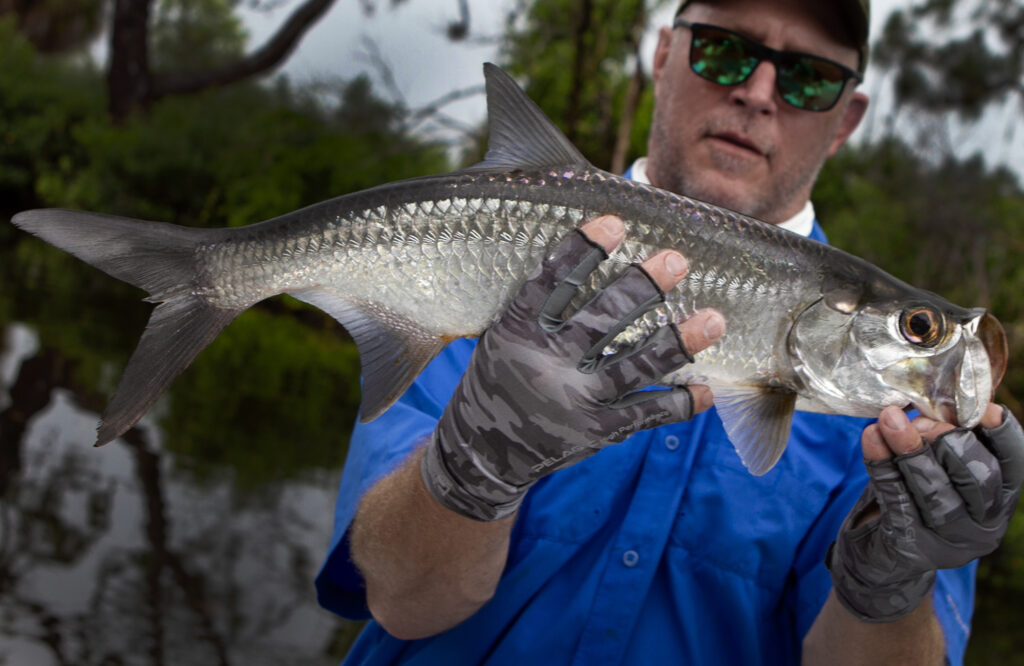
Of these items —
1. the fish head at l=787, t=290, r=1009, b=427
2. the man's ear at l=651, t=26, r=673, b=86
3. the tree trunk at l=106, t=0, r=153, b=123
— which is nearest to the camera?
the fish head at l=787, t=290, r=1009, b=427

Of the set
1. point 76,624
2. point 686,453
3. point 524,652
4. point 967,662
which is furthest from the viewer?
point 967,662

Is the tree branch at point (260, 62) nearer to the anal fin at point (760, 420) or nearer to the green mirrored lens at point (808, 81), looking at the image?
the green mirrored lens at point (808, 81)

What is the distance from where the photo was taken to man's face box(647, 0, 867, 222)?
2.56 m

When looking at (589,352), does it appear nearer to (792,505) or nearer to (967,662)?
(792,505)

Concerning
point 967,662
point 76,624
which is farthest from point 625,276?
point 967,662

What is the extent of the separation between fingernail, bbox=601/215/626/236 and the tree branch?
2006 centimetres

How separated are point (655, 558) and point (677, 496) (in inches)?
7.5

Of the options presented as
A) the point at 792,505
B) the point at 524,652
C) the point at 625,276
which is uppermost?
the point at 625,276

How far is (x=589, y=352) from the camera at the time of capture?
1691 millimetres

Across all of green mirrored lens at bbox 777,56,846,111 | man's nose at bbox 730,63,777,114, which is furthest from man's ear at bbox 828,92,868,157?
man's nose at bbox 730,63,777,114

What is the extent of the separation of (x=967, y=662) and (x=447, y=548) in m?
6.03

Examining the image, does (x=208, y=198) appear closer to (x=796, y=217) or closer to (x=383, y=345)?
(x=796, y=217)

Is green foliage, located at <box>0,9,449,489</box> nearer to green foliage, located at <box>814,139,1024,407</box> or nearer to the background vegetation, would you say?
the background vegetation

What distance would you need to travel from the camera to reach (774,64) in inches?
100
